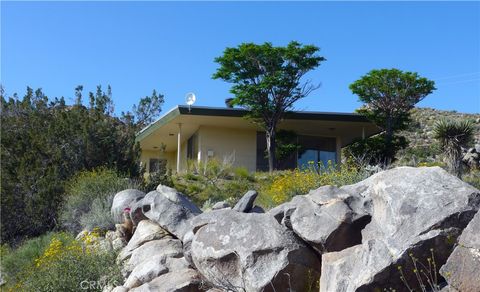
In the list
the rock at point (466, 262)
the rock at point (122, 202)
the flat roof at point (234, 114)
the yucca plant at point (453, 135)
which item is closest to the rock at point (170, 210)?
the rock at point (122, 202)

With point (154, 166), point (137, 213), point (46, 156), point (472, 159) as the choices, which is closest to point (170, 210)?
point (137, 213)

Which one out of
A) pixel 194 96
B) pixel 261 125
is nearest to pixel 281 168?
pixel 261 125

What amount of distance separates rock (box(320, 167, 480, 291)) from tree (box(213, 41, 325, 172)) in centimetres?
1711

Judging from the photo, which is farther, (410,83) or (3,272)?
(410,83)

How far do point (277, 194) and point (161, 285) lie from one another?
431 centimetres

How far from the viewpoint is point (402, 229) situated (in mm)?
5543

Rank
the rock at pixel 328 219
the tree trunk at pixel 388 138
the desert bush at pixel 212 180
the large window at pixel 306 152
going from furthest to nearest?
the large window at pixel 306 152, the tree trunk at pixel 388 138, the desert bush at pixel 212 180, the rock at pixel 328 219

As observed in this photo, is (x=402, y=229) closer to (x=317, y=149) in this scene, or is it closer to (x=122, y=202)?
(x=122, y=202)

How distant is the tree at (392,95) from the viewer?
25.3 m

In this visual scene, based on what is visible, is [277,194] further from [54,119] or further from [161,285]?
[54,119]

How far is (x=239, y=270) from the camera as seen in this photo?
6.61 m

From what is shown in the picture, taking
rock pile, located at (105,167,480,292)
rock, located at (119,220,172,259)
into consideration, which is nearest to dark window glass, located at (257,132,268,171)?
rock, located at (119,220,172,259)

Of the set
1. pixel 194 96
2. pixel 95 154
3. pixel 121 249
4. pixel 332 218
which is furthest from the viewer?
pixel 194 96

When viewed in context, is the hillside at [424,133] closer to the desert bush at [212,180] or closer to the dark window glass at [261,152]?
the dark window glass at [261,152]
